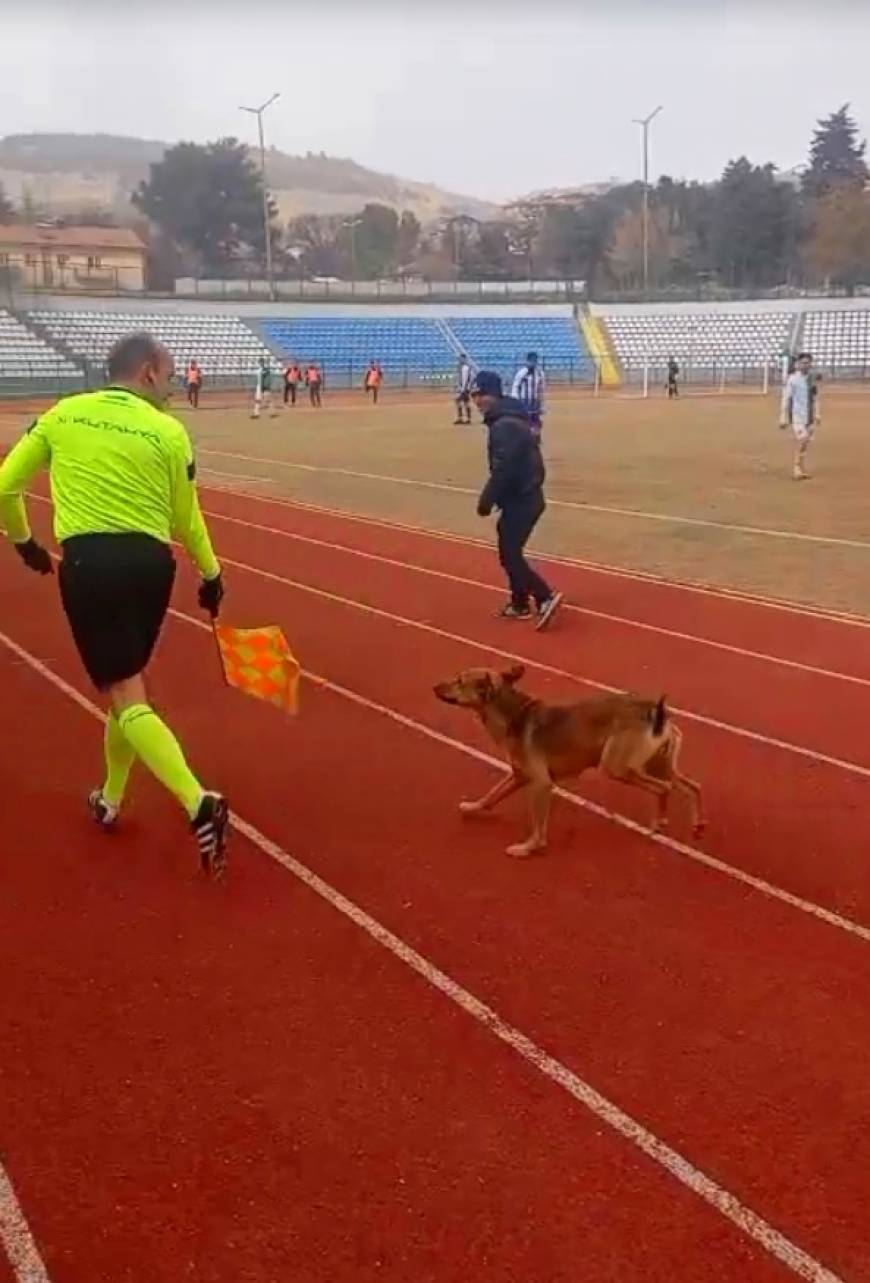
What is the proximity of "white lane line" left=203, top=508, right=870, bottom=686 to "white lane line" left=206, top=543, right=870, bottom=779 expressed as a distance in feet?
3.74

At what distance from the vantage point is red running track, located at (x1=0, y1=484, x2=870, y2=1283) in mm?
3102

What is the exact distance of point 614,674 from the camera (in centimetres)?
841

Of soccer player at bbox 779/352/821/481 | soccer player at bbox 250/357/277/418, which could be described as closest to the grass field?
soccer player at bbox 779/352/821/481

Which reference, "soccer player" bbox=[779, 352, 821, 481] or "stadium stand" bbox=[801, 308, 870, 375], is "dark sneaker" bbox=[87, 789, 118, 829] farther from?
"stadium stand" bbox=[801, 308, 870, 375]

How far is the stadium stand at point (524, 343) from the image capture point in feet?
202

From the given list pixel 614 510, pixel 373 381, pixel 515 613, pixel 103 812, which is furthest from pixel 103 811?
pixel 373 381

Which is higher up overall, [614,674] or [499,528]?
[499,528]

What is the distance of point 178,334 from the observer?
58500mm

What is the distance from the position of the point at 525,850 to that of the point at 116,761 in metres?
1.73

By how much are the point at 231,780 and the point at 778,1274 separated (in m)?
3.92

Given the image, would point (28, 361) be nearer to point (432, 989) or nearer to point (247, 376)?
point (247, 376)

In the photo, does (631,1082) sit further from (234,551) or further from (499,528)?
(234,551)

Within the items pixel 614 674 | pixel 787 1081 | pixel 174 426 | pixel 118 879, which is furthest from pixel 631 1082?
pixel 614 674

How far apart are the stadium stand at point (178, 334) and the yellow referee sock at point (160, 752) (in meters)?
47.7
